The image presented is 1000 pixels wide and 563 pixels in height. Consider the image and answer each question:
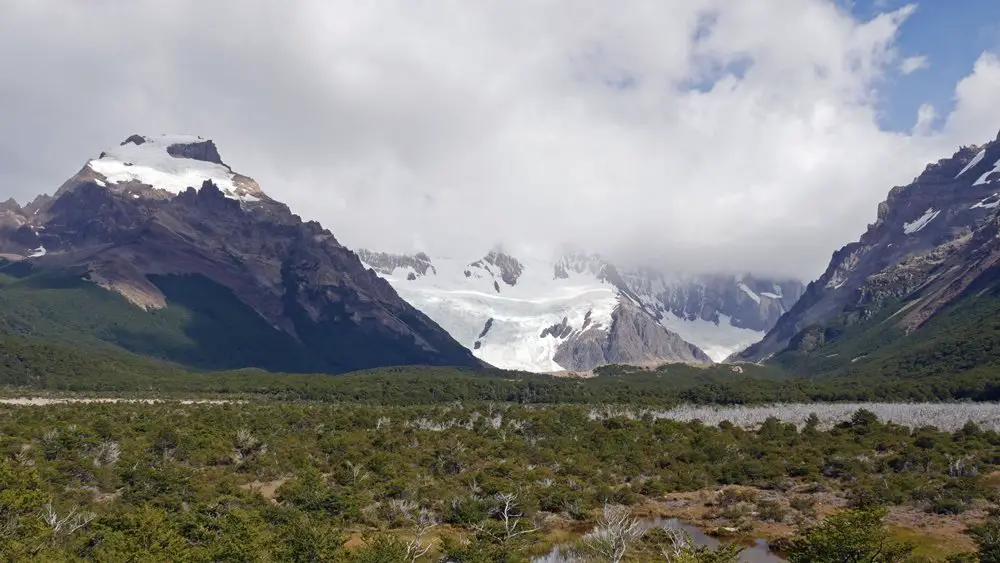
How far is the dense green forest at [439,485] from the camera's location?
3769 cm

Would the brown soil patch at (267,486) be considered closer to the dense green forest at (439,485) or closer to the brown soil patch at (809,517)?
the dense green forest at (439,485)

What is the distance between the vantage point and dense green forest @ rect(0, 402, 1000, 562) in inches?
1484

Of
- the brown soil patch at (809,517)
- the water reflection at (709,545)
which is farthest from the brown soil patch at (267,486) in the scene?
the brown soil patch at (809,517)

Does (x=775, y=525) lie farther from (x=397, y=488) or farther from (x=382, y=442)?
(x=382, y=442)

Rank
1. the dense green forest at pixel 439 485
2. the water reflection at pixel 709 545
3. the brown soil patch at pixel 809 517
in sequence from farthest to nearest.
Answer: the brown soil patch at pixel 809 517
the water reflection at pixel 709 545
the dense green forest at pixel 439 485

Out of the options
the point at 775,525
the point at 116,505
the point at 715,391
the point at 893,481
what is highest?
the point at 715,391

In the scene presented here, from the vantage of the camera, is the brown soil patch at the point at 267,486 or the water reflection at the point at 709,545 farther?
the brown soil patch at the point at 267,486

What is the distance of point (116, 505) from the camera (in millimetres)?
49344

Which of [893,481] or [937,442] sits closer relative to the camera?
[893,481]

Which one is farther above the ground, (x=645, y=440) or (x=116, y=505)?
(x=645, y=440)

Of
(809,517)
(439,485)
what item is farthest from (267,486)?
(809,517)

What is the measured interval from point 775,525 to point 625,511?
473 inches

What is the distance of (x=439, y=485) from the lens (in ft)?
209

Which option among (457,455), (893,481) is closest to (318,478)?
(457,455)
